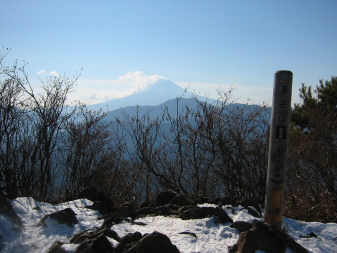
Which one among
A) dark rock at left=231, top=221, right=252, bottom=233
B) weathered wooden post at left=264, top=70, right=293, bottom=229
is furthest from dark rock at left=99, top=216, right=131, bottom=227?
weathered wooden post at left=264, top=70, right=293, bottom=229

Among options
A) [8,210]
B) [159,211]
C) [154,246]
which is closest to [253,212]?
[159,211]

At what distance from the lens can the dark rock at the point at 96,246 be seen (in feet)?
10.4

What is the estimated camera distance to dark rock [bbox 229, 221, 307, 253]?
10.1 feet

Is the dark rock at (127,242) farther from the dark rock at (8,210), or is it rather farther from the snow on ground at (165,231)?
the dark rock at (8,210)

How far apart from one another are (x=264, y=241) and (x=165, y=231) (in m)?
1.38

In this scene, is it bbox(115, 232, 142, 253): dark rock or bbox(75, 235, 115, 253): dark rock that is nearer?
bbox(75, 235, 115, 253): dark rock

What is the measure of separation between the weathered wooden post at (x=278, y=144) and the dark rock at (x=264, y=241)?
0.26 metres

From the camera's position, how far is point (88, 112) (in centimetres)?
1107

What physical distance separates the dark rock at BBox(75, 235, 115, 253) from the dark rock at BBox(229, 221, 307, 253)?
152 cm

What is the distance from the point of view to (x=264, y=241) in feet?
10.2

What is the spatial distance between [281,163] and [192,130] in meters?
6.34

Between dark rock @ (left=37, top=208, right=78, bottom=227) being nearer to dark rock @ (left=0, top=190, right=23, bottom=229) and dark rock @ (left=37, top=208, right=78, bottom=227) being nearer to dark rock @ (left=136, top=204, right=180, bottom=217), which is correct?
dark rock @ (left=0, top=190, right=23, bottom=229)

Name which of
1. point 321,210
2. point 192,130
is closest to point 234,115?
point 192,130

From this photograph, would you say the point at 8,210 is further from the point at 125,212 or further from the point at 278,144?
the point at 278,144
